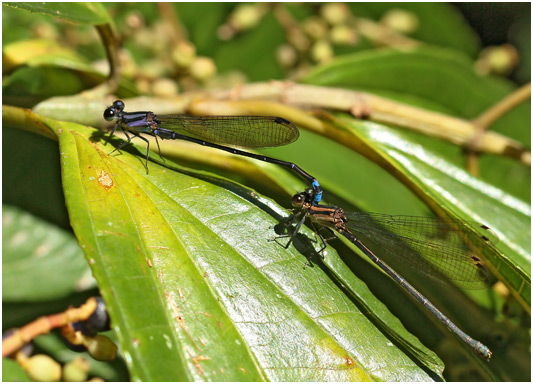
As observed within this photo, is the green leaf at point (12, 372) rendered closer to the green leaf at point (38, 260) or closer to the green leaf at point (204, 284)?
the green leaf at point (38, 260)

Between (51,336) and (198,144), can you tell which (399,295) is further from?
(51,336)

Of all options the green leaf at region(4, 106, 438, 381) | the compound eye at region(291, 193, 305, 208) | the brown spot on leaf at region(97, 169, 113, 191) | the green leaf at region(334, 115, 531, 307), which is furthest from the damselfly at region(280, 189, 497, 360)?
the brown spot on leaf at region(97, 169, 113, 191)

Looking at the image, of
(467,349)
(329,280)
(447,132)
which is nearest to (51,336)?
(329,280)

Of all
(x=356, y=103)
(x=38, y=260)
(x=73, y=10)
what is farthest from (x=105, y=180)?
(x=356, y=103)

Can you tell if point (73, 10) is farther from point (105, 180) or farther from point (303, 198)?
point (303, 198)

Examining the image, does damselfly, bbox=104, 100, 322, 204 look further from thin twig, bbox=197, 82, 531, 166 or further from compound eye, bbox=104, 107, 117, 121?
thin twig, bbox=197, 82, 531, 166

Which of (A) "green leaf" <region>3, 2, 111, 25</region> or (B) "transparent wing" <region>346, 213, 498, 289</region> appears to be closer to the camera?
(A) "green leaf" <region>3, 2, 111, 25</region>
